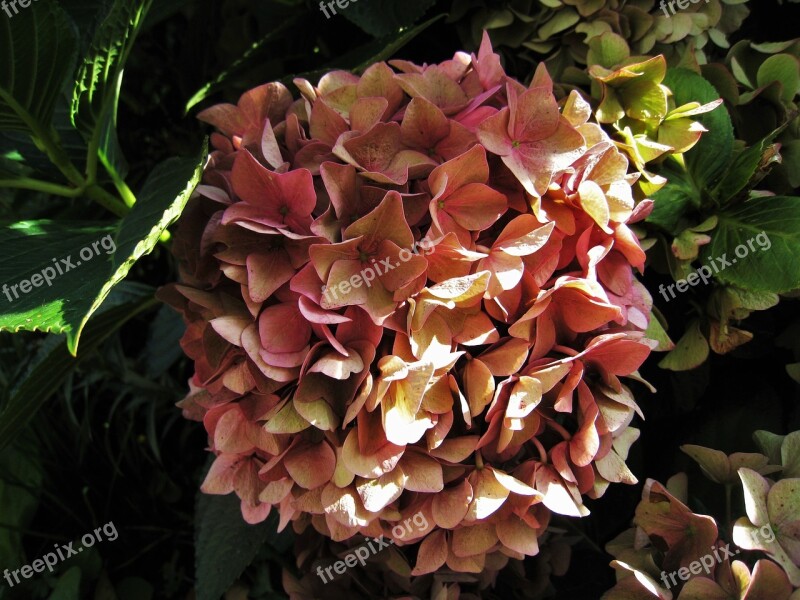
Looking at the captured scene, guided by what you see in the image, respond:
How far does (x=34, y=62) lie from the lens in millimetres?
719

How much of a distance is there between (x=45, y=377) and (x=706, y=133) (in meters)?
0.65

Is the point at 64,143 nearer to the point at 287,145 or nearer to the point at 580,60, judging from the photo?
the point at 287,145

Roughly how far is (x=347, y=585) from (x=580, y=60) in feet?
1.74

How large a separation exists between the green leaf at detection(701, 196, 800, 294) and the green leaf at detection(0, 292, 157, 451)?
0.59 m

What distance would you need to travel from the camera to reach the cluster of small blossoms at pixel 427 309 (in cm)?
52

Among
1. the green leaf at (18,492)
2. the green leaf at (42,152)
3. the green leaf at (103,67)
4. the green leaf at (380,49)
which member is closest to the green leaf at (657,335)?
the green leaf at (380,49)

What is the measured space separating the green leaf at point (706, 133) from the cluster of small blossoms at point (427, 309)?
0.43 feet

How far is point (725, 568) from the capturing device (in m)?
0.56

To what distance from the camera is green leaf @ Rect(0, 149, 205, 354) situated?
0.53 meters

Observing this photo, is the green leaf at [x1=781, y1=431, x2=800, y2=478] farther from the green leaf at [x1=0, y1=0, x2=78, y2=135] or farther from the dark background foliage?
the green leaf at [x1=0, y1=0, x2=78, y2=135]

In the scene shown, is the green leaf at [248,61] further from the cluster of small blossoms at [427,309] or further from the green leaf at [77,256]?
the cluster of small blossoms at [427,309]

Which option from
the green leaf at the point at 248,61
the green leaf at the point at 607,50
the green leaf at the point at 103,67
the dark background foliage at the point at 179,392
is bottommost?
the dark background foliage at the point at 179,392

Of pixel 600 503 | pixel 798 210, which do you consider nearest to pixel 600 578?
pixel 600 503

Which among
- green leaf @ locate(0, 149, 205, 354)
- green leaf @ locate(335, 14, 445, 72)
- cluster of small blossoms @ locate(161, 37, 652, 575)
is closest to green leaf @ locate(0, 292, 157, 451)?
green leaf @ locate(0, 149, 205, 354)
